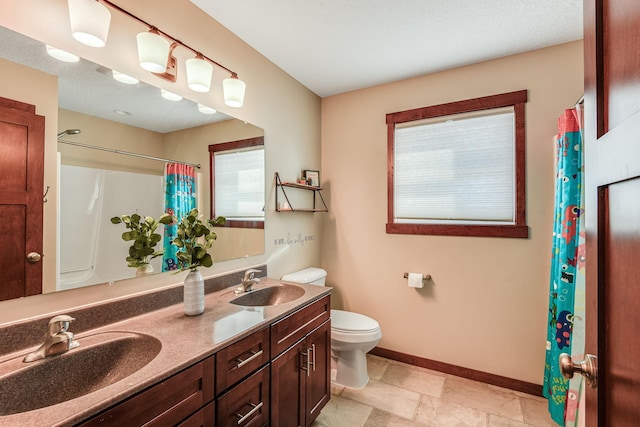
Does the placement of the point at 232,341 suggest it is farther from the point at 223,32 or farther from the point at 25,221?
the point at 223,32

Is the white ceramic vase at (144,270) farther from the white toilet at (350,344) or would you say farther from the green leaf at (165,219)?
the white toilet at (350,344)

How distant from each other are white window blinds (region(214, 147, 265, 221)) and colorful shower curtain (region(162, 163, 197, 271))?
0.54 ft

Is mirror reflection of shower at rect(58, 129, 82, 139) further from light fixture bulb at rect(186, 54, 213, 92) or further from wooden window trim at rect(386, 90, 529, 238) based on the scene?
wooden window trim at rect(386, 90, 529, 238)

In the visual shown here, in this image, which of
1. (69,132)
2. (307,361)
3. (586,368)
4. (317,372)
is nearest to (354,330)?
(317,372)

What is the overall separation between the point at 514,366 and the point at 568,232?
1092 mm

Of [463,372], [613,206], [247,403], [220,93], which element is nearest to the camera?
[613,206]

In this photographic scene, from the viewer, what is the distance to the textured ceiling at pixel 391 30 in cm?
166

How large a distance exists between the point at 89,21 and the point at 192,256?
100 cm

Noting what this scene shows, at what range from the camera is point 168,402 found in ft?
2.95

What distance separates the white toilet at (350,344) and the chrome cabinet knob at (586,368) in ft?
4.88

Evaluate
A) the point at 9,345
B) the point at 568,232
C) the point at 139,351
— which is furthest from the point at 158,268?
the point at 568,232

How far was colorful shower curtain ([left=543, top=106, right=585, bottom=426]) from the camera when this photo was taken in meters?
1.64

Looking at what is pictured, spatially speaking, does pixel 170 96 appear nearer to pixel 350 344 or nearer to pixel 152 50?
pixel 152 50

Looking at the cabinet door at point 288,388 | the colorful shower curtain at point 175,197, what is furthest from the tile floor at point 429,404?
the colorful shower curtain at point 175,197
